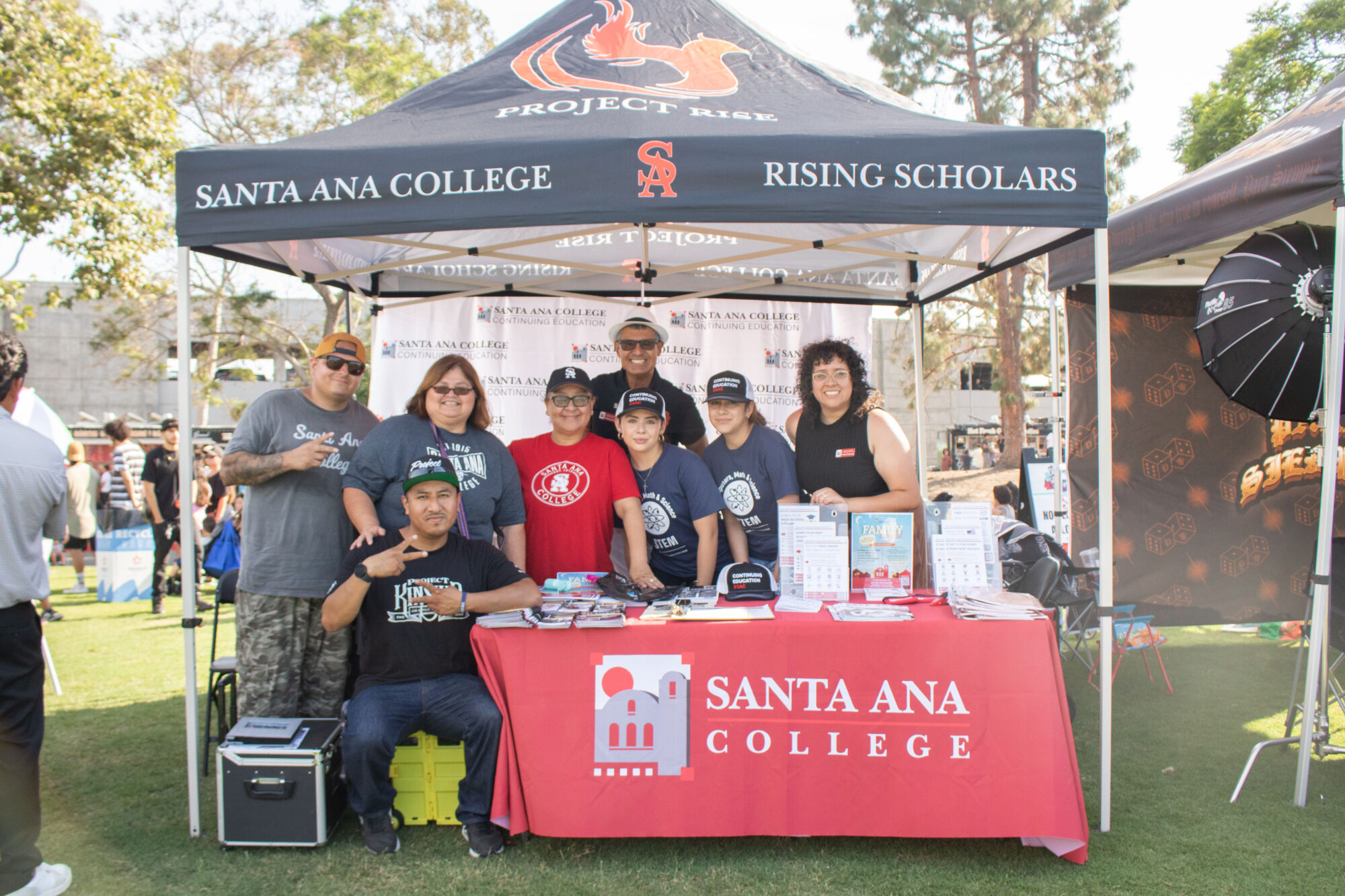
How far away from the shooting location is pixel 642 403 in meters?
3.17

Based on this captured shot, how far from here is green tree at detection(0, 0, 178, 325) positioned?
832cm

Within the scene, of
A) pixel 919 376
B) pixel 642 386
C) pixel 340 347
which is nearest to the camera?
pixel 340 347

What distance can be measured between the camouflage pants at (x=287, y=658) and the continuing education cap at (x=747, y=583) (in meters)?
1.46

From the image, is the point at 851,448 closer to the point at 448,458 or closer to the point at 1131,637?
the point at 448,458

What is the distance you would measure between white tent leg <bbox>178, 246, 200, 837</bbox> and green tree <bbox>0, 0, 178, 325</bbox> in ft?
24.6

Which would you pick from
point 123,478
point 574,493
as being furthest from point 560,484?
point 123,478

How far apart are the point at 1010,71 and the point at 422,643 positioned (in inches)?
766

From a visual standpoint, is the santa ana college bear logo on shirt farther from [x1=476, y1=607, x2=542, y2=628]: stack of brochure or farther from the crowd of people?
[x1=476, y1=607, x2=542, y2=628]: stack of brochure

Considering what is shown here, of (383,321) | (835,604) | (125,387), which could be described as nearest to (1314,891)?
(835,604)

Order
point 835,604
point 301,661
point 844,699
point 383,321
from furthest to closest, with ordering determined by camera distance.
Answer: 1. point 383,321
2. point 301,661
3. point 835,604
4. point 844,699

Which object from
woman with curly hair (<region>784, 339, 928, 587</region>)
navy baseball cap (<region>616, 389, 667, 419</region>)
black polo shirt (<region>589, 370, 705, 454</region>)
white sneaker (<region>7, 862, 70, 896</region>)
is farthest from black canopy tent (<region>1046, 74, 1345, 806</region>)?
white sneaker (<region>7, 862, 70, 896</region>)

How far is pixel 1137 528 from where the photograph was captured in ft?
17.3

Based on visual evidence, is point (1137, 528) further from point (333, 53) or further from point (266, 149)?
point (333, 53)

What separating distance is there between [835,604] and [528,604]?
104 centimetres
